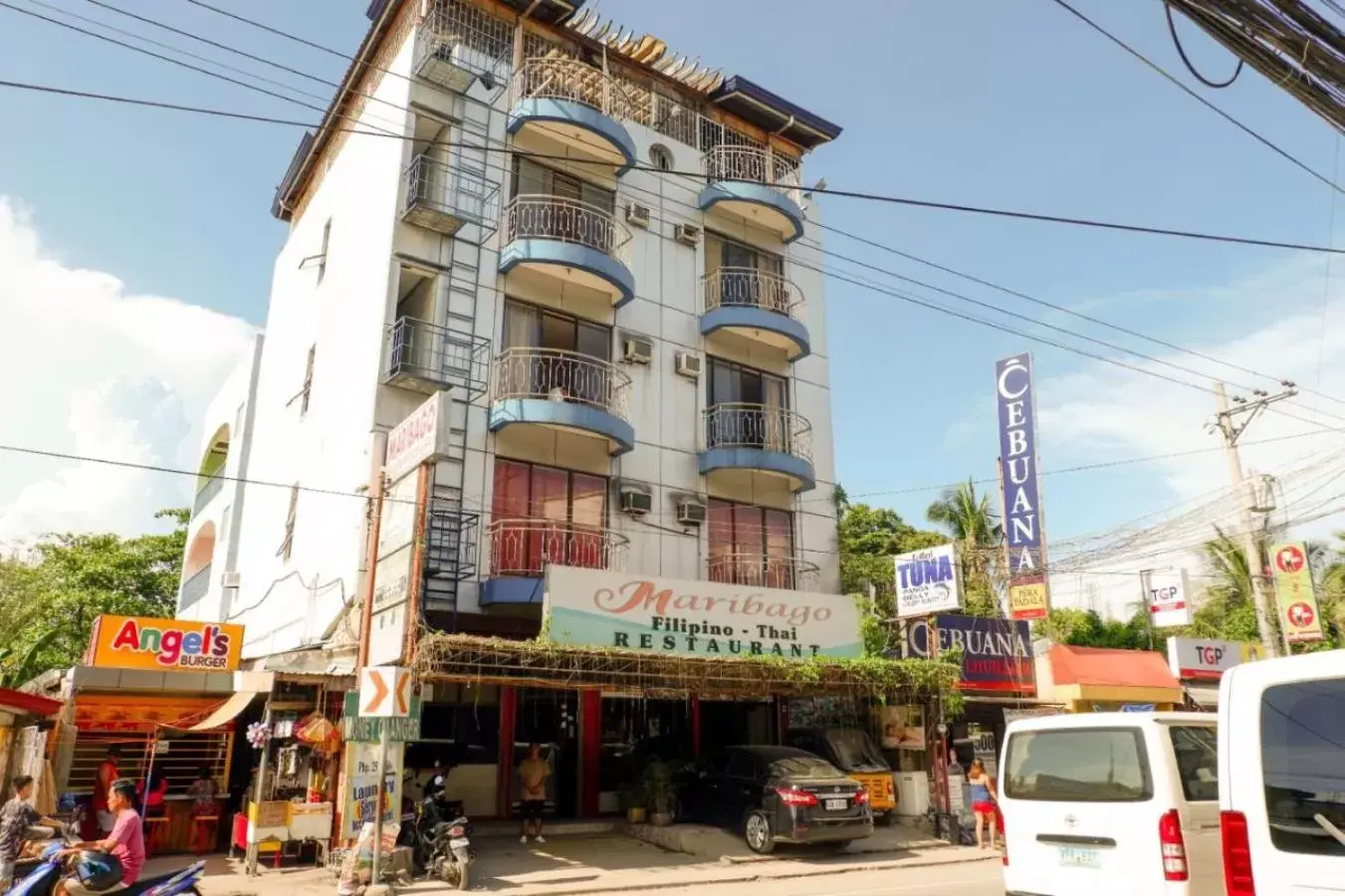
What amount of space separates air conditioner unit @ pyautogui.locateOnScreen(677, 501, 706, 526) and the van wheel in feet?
22.4

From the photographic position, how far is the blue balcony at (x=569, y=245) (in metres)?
19.7

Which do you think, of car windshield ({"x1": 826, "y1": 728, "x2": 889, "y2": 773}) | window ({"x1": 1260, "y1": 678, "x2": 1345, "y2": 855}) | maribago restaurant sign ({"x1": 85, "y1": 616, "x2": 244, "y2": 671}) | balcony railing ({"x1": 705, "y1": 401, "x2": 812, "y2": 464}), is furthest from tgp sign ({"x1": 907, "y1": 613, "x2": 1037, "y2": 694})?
window ({"x1": 1260, "y1": 678, "x2": 1345, "y2": 855})

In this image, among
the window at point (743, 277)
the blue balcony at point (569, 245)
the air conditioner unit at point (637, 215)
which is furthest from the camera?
the window at point (743, 277)

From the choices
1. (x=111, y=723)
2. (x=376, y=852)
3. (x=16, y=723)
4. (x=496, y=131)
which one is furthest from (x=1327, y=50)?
(x=111, y=723)

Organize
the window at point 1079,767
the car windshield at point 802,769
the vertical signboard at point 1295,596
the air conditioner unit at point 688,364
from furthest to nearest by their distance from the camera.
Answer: the vertical signboard at point 1295,596, the air conditioner unit at point 688,364, the car windshield at point 802,769, the window at point 1079,767

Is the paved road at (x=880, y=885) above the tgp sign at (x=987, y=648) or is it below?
below

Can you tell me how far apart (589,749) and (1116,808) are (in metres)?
13.4

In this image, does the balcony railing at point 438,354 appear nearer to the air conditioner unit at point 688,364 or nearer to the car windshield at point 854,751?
the air conditioner unit at point 688,364

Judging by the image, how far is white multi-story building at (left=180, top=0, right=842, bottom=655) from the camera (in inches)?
730

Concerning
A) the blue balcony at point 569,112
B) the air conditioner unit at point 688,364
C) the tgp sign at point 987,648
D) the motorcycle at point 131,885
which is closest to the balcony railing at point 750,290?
the air conditioner unit at point 688,364

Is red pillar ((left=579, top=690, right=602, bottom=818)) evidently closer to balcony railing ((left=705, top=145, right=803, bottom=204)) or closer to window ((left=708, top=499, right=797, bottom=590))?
window ((left=708, top=499, right=797, bottom=590))

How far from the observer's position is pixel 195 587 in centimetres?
2836

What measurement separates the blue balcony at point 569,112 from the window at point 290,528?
9.27 meters

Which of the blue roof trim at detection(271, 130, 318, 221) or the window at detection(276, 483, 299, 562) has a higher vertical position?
the blue roof trim at detection(271, 130, 318, 221)
